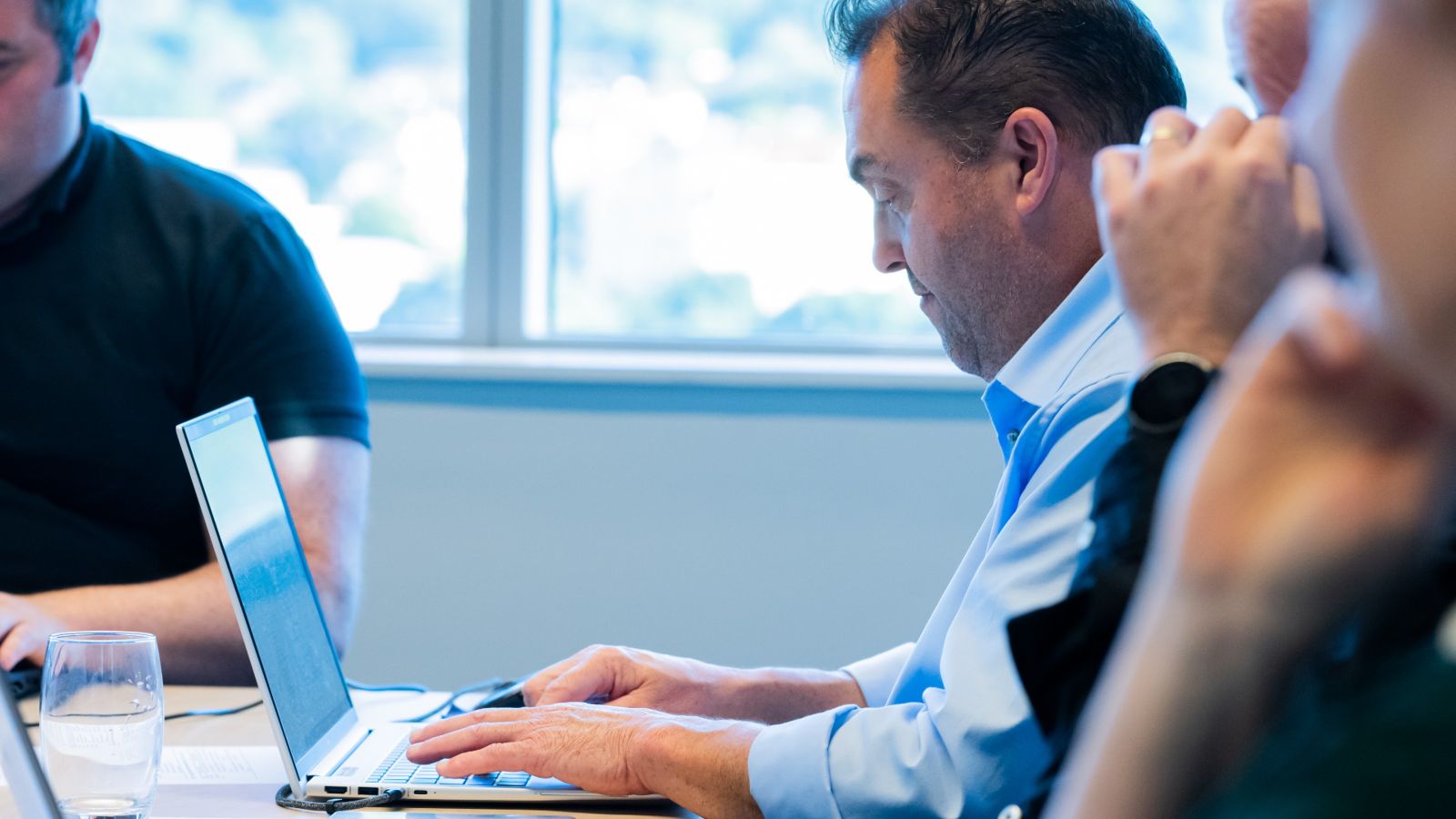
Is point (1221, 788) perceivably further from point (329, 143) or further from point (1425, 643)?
point (329, 143)

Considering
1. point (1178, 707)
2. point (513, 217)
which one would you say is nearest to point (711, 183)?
point (513, 217)

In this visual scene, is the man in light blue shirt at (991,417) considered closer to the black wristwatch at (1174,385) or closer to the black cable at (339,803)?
the black cable at (339,803)

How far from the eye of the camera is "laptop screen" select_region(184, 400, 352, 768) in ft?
3.79

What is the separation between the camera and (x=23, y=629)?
1.48 meters

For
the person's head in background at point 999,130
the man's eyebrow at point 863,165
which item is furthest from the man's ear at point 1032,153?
the man's eyebrow at point 863,165

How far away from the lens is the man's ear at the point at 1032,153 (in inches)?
52.7

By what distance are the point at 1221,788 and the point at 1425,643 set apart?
6 centimetres

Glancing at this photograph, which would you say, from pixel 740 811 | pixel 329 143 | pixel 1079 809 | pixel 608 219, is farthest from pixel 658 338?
pixel 1079 809

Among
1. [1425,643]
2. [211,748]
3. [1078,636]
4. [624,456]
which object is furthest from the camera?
[624,456]

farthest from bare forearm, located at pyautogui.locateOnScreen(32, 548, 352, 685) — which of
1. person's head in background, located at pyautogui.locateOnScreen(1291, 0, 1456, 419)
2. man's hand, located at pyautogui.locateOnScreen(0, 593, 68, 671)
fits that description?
person's head in background, located at pyautogui.locateOnScreen(1291, 0, 1456, 419)

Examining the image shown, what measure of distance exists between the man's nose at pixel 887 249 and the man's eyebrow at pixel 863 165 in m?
0.06

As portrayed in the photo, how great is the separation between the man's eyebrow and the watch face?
852mm

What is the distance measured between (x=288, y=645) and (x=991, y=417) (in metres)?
0.65

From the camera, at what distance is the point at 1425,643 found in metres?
0.35
